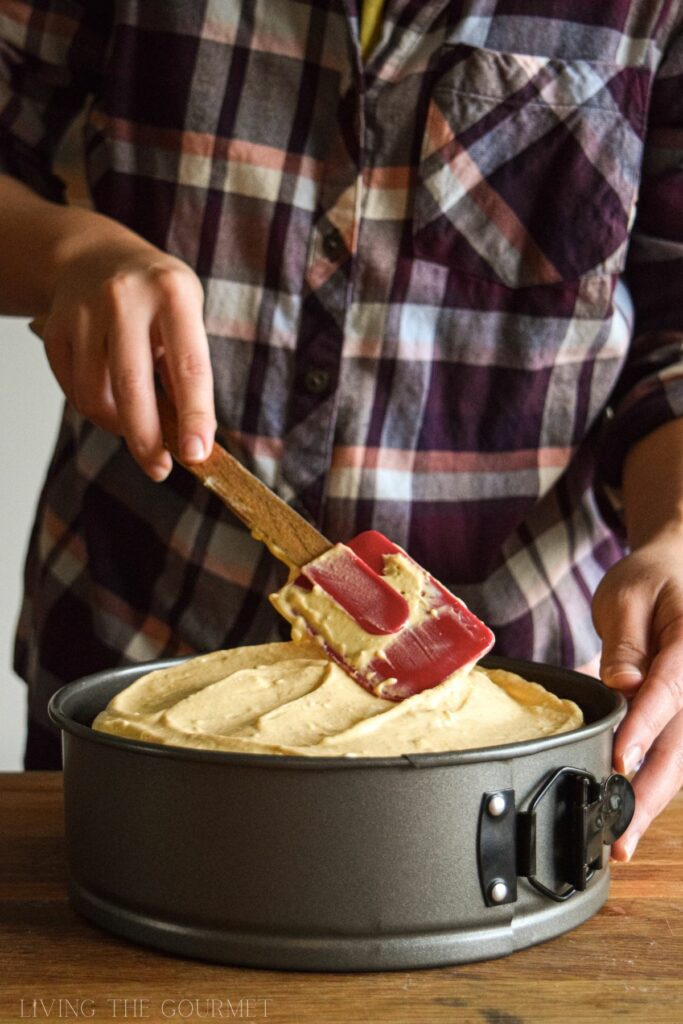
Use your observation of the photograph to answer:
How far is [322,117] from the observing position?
49.9 inches

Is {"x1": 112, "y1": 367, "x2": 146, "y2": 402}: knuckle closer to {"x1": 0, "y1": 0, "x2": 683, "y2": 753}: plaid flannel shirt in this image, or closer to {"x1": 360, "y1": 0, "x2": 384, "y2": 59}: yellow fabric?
{"x1": 0, "y1": 0, "x2": 683, "y2": 753}: plaid flannel shirt

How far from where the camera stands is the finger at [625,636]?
1.00 meters

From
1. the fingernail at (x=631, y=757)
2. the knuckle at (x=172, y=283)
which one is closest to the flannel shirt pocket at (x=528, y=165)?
the knuckle at (x=172, y=283)

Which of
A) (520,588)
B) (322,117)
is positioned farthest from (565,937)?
(322,117)

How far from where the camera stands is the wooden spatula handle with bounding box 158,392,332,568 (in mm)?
1031

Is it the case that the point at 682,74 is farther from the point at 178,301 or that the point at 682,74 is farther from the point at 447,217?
the point at 178,301

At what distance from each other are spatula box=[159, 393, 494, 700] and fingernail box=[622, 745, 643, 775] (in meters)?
0.13

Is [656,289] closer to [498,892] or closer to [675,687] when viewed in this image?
[675,687]

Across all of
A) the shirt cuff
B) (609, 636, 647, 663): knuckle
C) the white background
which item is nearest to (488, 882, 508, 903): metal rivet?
(609, 636, 647, 663): knuckle

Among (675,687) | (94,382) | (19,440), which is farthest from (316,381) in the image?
(19,440)

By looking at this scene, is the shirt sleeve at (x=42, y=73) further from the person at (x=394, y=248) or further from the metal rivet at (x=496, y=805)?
the metal rivet at (x=496, y=805)

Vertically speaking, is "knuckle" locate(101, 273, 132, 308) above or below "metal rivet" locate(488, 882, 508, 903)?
above

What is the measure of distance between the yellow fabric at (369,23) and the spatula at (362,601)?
451 millimetres

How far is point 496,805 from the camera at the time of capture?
828 millimetres
